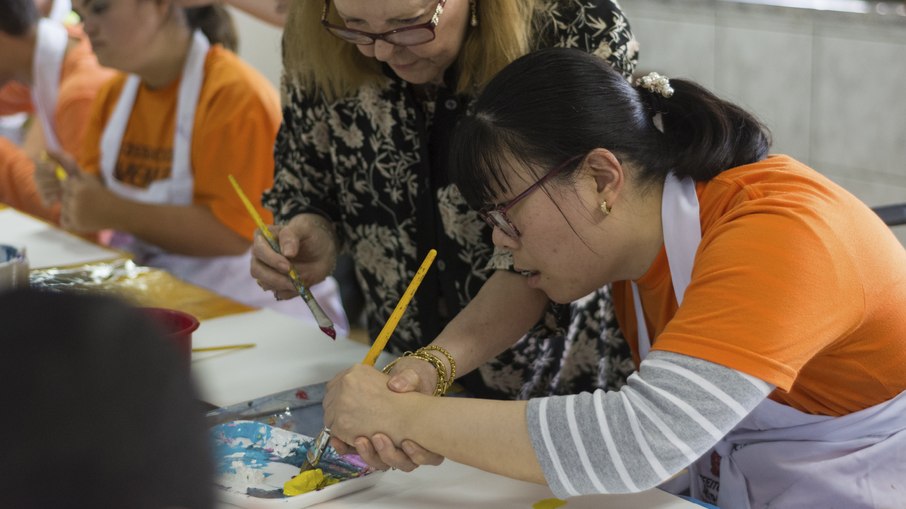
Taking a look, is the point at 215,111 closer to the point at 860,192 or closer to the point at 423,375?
the point at 423,375

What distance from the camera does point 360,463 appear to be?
4.79 ft

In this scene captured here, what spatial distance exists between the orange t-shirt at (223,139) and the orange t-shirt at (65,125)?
47 centimetres

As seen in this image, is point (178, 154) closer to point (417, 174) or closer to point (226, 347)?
point (226, 347)

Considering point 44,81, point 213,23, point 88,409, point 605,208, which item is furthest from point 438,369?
point 44,81

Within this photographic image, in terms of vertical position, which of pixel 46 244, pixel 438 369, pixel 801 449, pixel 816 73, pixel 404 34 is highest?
pixel 404 34

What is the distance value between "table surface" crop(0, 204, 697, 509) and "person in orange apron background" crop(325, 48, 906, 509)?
0.07 m

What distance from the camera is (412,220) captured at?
1.85m

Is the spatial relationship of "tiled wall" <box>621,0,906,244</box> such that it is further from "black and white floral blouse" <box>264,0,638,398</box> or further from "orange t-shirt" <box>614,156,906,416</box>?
"orange t-shirt" <box>614,156,906,416</box>

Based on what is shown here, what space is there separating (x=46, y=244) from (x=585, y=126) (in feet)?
5.51

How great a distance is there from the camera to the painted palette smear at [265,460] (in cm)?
140

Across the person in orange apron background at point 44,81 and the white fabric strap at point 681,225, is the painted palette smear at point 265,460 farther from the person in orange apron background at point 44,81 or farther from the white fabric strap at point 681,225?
the person in orange apron background at point 44,81

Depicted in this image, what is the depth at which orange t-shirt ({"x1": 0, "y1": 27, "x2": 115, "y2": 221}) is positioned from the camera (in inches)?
129

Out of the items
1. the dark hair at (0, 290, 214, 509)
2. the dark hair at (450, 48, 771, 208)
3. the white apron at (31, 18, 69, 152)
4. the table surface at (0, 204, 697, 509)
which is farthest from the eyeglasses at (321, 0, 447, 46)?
the white apron at (31, 18, 69, 152)

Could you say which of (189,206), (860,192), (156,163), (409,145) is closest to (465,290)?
(409,145)
